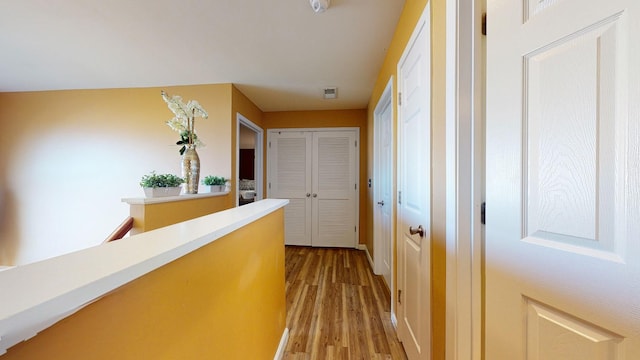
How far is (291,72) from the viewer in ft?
8.54

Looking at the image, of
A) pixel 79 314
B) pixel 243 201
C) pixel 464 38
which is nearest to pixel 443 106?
pixel 464 38

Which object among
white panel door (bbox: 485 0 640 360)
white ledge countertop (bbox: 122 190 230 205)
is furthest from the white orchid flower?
white panel door (bbox: 485 0 640 360)

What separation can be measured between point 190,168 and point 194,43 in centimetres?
112

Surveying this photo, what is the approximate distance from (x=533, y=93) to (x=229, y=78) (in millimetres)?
2877

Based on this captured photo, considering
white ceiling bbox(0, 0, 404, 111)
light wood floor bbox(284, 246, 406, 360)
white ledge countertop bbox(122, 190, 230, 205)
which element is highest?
white ceiling bbox(0, 0, 404, 111)

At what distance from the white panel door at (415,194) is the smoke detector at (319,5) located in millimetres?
625

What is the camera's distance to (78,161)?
10.1 feet

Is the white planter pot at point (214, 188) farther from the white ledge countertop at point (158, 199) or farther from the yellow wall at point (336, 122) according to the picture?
the yellow wall at point (336, 122)

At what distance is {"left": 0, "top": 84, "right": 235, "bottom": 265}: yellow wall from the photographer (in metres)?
2.98

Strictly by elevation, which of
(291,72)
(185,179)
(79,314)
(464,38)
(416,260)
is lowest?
(416,260)

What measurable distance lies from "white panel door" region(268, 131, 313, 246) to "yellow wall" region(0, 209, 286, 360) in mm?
2731

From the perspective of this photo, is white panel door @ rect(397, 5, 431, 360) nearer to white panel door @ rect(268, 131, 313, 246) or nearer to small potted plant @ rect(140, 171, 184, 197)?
small potted plant @ rect(140, 171, 184, 197)

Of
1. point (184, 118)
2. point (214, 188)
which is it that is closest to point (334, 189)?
point (214, 188)

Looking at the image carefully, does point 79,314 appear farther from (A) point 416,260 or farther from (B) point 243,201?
(B) point 243,201
